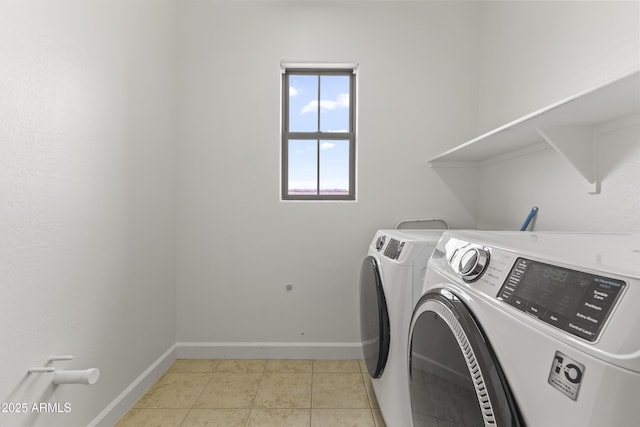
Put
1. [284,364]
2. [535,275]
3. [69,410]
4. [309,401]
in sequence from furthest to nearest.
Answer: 1. [284,364]
2. [309,401]
3. [69,410]
4. [535,275]

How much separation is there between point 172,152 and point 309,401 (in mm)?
1735

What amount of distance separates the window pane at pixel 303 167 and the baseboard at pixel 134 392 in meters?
1.35

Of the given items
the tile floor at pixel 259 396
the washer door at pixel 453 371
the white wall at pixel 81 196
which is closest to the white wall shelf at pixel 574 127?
the washer door at pixel 453 371

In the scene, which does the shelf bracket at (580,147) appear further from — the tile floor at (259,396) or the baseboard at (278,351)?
the baseboard at (278,351)

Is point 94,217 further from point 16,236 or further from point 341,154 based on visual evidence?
point 341,154

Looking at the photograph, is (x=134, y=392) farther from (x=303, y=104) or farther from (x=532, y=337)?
(x=303, y=104)

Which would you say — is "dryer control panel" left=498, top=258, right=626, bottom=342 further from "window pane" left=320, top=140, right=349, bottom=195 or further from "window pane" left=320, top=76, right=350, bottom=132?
"window pane" left=320, top=76, right=350, bottom=132

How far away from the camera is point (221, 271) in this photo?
213 centimetres

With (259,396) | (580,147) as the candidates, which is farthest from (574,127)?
(259,396)

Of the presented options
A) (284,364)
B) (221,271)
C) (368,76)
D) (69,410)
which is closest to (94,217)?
(69,410)

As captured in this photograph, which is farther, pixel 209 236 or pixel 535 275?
pixel 209 236

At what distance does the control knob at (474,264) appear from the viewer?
0.66 metres

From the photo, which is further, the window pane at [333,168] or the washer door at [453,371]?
the window pane at [333,168]

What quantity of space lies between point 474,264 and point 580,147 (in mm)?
959
